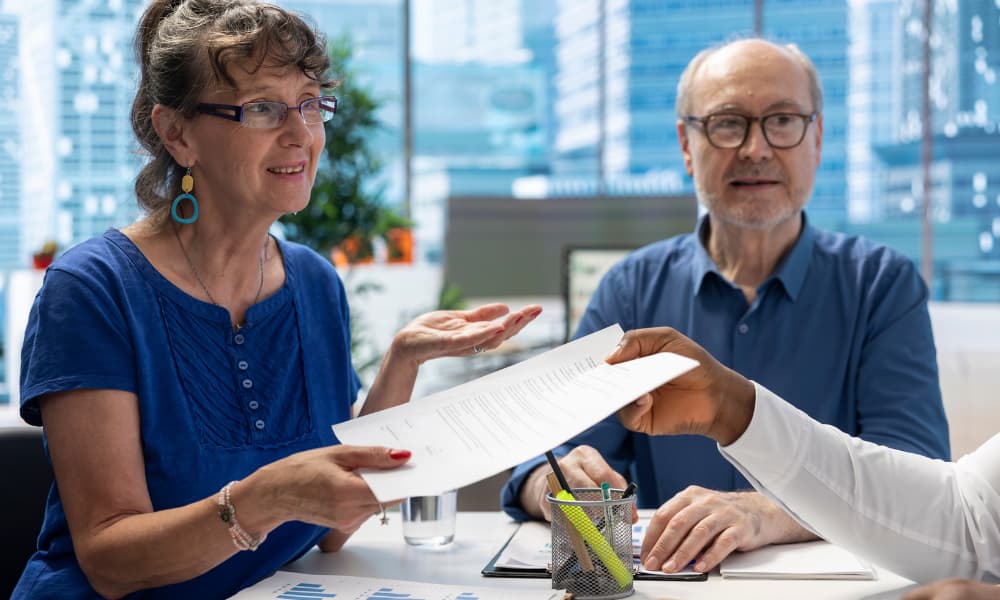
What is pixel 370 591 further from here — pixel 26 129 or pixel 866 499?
pixel 26 129

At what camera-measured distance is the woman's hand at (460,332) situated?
1520mm

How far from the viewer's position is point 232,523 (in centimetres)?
122

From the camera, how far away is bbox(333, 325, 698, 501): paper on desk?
1.00 meters

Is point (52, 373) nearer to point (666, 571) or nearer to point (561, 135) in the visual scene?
point (666, 571)

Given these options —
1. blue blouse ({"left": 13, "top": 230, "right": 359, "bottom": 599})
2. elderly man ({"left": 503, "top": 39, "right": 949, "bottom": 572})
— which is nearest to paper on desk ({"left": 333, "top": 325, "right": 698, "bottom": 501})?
blue blouse ({"left": 13, "top": 230, "right": 359, "bottom": 599})

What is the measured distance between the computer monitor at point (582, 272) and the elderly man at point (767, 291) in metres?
1.02

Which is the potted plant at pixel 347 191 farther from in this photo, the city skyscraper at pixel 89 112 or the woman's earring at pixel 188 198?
the woman's earring at pixel 188 198

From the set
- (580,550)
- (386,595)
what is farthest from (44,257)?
(580,550)

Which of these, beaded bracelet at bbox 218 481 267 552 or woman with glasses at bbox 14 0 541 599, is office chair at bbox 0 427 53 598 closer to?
woman with glasses at bbox 14 0 541 599

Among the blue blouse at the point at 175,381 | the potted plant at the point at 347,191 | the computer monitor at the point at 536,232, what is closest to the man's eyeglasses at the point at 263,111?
the blue blouse at the point at 175,381

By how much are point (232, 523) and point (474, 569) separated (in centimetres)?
34

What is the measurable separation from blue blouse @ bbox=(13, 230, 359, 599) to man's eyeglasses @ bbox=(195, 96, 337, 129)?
241 mm

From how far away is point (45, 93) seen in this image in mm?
6461

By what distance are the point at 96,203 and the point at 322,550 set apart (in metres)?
5.69
